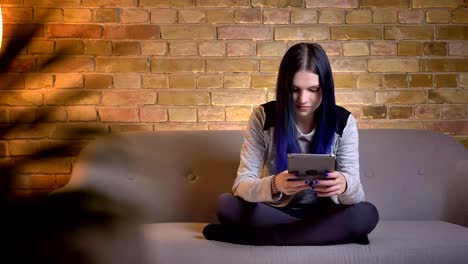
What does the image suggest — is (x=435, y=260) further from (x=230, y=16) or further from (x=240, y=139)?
(x=230, y=16)

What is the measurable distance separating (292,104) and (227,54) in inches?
30.0

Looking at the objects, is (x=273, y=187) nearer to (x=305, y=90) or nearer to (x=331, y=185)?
(x=331, y=185)

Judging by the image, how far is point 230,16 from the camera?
8.77 feet

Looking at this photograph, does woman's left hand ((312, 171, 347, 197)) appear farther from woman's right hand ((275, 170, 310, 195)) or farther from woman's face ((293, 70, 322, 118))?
woman's face ((293, 70, 322, 118))

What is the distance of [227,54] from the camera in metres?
2.69

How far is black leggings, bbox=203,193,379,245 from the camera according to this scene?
72.9 inches

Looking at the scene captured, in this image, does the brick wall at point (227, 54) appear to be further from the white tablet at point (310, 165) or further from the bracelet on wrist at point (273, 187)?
the white tablet at point (310, 165)

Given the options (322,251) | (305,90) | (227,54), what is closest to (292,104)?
(305,90)

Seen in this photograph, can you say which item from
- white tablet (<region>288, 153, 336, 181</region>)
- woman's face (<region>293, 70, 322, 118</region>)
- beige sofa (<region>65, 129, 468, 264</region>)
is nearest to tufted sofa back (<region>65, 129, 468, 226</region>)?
A: beige sofa (<region>65, 129, 468, 264</region>)

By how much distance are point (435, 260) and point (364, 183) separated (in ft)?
2.01

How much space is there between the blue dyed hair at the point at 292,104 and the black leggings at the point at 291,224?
0.22 metres

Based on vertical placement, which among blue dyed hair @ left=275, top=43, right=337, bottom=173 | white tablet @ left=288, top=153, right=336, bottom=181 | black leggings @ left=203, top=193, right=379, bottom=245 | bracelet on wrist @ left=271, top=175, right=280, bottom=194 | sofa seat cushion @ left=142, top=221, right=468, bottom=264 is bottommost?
sofa seat cushion @ left=142, top=221, right=468, bottom=264

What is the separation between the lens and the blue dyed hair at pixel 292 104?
78.5 inches

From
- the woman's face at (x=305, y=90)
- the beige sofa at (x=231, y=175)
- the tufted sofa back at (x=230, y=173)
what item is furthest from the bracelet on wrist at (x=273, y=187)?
the tufted sofa back at (x=230, y=173)
